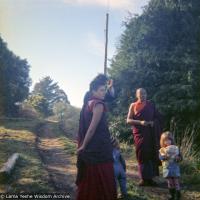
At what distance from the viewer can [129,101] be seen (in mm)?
13805

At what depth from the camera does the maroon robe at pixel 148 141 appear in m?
8.41

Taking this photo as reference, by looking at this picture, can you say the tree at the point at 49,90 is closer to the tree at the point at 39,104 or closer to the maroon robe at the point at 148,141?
the tree at the point at 39,104

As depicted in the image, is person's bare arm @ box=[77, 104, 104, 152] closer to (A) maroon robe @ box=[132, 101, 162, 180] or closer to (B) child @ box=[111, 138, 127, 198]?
(B) child @ box=[111, 138, 127, 198]

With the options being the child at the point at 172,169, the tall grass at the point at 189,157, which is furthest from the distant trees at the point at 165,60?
the child at the point at 172,169

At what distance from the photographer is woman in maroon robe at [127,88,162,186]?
27.5 ft

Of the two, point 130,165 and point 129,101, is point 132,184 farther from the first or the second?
point 129,101

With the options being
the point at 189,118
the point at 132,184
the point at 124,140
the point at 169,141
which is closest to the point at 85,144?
the point at 169,141

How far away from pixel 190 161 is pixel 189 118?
2721 mm

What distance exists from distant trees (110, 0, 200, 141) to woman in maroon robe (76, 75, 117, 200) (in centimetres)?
737

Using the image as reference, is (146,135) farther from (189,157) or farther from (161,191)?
(189,157)

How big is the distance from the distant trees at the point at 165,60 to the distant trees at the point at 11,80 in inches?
874

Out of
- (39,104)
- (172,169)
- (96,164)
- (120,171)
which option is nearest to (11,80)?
(39,104)

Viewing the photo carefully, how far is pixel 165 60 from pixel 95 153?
852 cm

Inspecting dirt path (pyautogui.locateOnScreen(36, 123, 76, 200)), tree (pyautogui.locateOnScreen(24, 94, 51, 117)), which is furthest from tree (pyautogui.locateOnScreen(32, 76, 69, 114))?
dirt path (pyautogui.locateOnScreen(36, 123, 76, 200))
